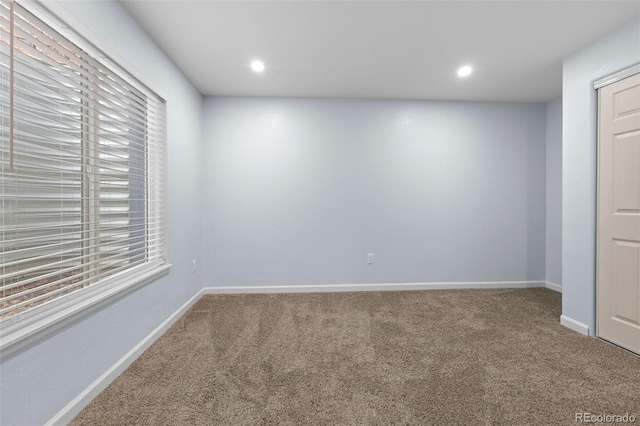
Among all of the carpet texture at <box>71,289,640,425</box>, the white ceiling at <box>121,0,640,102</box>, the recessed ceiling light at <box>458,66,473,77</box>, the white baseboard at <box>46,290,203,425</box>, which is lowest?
the carpet texture at <box>71,289,640,425</box>

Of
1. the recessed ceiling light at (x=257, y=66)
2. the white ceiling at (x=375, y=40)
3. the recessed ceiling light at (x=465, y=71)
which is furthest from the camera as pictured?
the recessed ceiling light at (x=465, y=71)

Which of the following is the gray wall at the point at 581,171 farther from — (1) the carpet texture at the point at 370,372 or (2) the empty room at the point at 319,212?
(1) the carpet texture at the point at 370,372

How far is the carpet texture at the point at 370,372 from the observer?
149cm

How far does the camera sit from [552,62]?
2.66 m

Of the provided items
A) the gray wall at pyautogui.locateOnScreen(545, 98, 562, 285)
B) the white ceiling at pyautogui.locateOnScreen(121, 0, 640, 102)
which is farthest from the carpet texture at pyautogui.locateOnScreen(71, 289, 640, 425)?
the white ceiling at pyautogui.locateOnScreen(121, 0, 640, 102)

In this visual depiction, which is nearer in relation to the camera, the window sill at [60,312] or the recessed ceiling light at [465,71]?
the window sill at [60,312]

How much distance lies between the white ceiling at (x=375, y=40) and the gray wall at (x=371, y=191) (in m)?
0.45

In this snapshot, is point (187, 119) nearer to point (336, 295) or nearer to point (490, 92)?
point (336, 295)

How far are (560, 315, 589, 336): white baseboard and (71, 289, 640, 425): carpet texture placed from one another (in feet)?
0.20

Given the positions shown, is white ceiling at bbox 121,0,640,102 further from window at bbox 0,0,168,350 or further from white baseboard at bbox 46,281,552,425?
white baseboard at bbox 46,281,552,425

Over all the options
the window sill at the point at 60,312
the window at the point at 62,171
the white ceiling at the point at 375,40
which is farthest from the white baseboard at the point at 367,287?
the white ceiling at the point at 375,40

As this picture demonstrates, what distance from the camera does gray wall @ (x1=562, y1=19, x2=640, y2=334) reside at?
2297mm

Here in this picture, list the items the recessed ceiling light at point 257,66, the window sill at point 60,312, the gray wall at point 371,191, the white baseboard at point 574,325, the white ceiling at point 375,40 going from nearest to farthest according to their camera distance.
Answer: the window sill at point 60,312, the white ceiling at point 375,40, the white baseboard at point 574,325, the recessed ceiling light at point 257,66, the gray wall at point 371,191

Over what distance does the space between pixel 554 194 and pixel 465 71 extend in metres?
2.14
